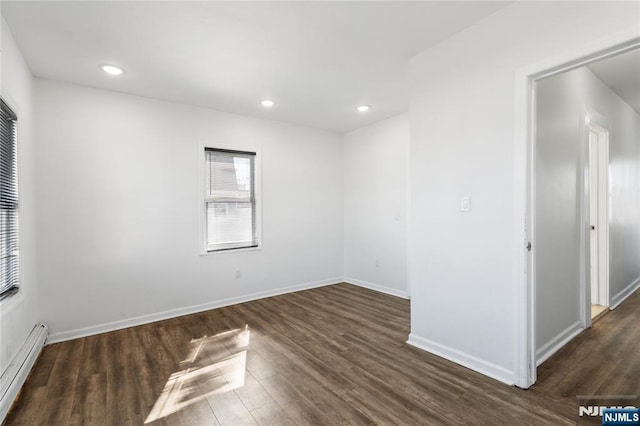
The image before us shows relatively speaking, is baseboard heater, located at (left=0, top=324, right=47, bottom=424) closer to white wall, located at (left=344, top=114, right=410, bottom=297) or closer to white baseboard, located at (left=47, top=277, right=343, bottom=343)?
white baseboard, located at (left=47, top=277, right=343, bottom=343)

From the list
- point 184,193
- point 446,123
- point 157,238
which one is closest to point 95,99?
point 184,193

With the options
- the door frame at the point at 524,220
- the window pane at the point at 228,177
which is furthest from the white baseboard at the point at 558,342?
the window pane at the point at 228,177

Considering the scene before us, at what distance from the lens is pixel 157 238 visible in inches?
144

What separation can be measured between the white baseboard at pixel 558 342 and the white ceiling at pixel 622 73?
7.87 feet

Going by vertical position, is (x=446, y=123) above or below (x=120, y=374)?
above

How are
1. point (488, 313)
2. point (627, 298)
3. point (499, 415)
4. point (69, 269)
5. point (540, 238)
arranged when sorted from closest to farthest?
point (499, 415) < point (488, 313) < point (540, 238) < point (69, 269) < point (627, 298)

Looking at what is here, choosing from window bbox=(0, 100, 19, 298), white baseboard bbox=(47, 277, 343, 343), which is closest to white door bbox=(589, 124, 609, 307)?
white baseboard bbox=(47, 277, 343, 343)

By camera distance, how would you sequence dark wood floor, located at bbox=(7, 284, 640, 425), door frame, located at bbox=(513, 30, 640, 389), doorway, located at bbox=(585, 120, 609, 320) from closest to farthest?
dark wood floor, located at bbox=(7, 284, 640, 425), door frame, located at bbox=(513, 30, 640, 389), doorway, located at bbox=(585, 120, 609, 320)

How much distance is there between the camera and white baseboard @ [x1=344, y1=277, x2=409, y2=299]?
4426 millimetres

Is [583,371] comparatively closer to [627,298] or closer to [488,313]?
[488,313]

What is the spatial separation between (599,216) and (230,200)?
4.58 metres

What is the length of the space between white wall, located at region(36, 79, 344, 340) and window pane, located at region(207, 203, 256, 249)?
0.18 metres

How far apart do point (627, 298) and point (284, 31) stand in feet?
17.2

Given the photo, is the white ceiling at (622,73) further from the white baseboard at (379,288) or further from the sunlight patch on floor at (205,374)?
the sunlight patch on floor at (205,374)
